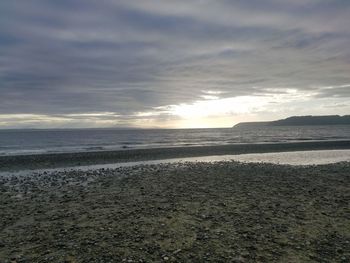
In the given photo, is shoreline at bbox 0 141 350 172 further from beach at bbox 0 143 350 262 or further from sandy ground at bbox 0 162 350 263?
beach at bbox 0 143 350 262

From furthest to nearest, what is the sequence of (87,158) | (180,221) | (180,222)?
(87,158)
(180,221)
(180,222)

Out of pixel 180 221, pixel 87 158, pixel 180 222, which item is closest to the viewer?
pixel 180 222

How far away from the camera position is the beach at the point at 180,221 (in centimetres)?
916

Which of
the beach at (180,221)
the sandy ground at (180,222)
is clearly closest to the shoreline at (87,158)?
the sandy ground at (180,222)

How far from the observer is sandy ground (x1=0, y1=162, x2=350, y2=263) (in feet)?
30.1

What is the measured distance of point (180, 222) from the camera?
39.3 feet

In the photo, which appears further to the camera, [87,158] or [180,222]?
[87,158]

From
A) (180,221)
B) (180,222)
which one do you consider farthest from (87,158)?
(180,222)

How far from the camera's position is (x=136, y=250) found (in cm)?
939

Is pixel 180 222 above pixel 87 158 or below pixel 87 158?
below

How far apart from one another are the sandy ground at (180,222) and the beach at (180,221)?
0.03 metres

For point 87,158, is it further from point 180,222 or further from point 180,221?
point 180,222

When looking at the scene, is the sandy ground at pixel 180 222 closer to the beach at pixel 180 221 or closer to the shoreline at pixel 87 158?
the beach at pixel 180 221

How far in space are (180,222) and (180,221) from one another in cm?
13
